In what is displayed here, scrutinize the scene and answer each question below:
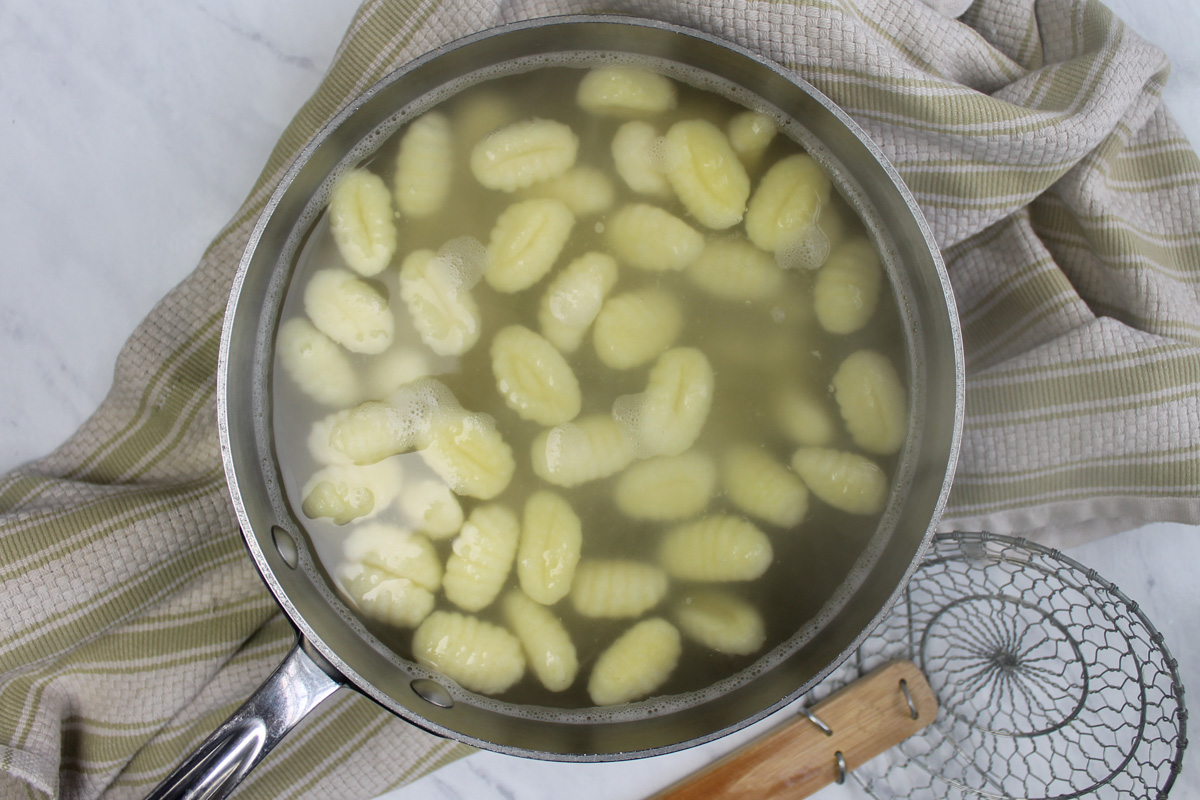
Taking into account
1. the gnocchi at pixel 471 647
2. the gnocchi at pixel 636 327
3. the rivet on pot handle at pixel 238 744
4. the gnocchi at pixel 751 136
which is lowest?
the rivet on pot handle at pixel 238 744

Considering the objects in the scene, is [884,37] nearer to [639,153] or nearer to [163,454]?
[639,153]

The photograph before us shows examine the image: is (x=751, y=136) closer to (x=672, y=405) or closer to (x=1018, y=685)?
(x=672, y=405)

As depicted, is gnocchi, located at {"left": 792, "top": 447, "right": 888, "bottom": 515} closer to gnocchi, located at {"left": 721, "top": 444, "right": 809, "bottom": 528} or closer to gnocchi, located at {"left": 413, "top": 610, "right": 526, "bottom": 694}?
gnocchi, located at {"left": 721, "top": 444, "right": 809, "bottom": 528}

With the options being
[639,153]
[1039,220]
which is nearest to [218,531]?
[639,153]

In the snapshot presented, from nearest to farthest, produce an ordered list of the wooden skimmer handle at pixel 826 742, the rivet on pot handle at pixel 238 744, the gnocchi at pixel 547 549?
1. the rivet on pot handle at pixel 238 744
2. the gnocchi at pixel 547 549
3. the wooden skimmer handle at pixel 826 742

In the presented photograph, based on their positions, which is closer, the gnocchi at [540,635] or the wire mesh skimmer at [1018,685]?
the gnocchi at [540,635]

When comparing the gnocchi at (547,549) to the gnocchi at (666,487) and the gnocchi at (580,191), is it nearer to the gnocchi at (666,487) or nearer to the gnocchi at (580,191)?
the gnocchi at (666,487)

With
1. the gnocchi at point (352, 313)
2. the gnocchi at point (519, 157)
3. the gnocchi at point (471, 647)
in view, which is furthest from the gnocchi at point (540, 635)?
the gnocchi at point (519, 157)
